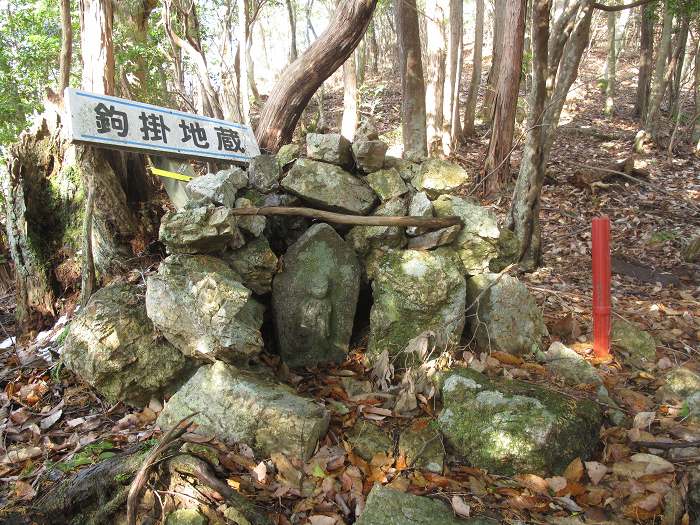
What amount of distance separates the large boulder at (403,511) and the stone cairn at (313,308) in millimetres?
379

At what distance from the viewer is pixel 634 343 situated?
4082 millimetres

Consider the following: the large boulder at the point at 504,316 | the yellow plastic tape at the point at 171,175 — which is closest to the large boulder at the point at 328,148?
the yellow plastic tape at the point at 171,175

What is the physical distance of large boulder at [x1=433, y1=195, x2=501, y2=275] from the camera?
162 inches

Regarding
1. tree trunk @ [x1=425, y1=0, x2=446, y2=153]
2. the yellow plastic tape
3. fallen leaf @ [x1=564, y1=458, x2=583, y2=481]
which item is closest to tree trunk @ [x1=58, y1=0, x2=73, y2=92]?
the yellow plastic tape

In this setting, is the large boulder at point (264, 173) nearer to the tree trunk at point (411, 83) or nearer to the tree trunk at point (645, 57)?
the tree trunk at point (411, 83)

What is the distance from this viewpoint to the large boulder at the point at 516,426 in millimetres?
2707

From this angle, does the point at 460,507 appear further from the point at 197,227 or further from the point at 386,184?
the point at 386,184

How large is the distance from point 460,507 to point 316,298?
179 cm

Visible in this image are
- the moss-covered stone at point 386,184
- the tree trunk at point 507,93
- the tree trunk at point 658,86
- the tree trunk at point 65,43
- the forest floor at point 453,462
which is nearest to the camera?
the forest floor at point 453,462

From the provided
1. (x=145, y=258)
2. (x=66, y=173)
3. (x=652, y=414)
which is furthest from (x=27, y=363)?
(x=652, y=414)

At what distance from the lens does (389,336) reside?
12.3ft

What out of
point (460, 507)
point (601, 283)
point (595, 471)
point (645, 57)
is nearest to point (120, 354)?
point (460, 507)

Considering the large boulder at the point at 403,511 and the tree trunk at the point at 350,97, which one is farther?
the tree trunk at the point at 350,97

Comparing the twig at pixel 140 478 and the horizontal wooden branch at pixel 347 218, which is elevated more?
the horizontal wooden branch at pixel 347 218
